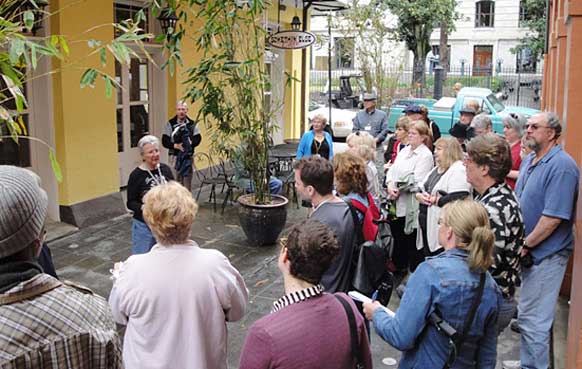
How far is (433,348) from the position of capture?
271 cm

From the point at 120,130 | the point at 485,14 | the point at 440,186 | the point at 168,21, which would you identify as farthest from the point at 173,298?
the point at 485,14

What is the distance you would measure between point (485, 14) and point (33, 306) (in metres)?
50.7

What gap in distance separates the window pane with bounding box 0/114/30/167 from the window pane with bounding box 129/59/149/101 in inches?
98.9

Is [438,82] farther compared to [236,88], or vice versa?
[438,82]

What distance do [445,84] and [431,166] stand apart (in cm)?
2641

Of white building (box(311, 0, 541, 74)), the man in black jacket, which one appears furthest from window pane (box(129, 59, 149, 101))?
white building (box(311, 0, 541, 74))

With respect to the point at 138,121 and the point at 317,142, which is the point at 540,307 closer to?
the point at 317,142

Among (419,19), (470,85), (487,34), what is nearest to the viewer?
(470,85)

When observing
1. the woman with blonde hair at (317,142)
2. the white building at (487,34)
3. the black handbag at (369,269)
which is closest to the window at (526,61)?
the white building at (487,34)

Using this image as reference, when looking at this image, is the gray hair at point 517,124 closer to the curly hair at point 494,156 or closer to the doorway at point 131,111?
the curly hair at point 494,156

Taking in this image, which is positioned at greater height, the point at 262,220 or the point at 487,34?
the point at 487,34

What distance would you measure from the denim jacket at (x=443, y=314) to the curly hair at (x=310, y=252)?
48cm

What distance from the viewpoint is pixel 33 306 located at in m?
1.65

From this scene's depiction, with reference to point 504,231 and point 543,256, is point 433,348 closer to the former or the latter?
point 504,231
